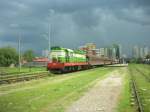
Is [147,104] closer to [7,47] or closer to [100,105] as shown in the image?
[100,105]

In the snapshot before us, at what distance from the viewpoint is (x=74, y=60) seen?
56.8 metres

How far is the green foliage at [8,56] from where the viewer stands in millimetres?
149875

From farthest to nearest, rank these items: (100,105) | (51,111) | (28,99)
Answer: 1. (28,99)
2. (100,105)
3. (51,111)

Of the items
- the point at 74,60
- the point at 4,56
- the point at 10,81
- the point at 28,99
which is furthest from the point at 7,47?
the point at 28,99

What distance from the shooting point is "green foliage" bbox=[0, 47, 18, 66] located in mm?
149875

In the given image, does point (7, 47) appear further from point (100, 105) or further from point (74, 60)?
point (100, 105)

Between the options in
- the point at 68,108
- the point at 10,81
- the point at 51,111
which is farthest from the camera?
the point at 10,81

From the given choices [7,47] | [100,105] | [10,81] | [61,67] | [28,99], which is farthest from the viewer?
[7,47]

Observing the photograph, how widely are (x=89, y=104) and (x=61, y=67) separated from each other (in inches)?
1317

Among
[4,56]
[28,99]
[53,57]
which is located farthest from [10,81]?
[4,56]

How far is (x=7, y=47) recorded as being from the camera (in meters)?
171

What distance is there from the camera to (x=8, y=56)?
15700 centimetres

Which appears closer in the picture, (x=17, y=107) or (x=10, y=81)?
(x=17, y=107)

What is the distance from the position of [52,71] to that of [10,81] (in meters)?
21.2
